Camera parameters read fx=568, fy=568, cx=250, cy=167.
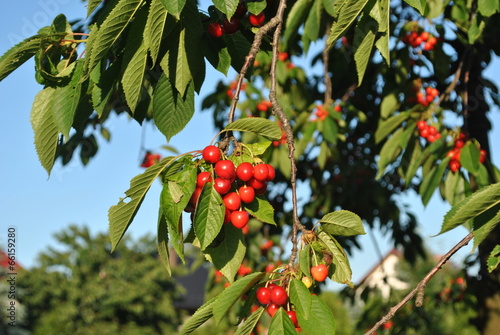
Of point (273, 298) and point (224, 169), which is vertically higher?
point (224, 169)

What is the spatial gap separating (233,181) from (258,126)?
12 centimetres

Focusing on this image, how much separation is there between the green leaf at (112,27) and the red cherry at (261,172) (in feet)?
1.10

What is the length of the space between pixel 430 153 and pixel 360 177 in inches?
48.9

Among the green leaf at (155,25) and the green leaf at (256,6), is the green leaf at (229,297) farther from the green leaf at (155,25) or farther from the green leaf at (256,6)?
the green leaf at (256,6)

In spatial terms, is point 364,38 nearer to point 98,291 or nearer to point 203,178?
point 203,178

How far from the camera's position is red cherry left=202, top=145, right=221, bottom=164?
1.02 m

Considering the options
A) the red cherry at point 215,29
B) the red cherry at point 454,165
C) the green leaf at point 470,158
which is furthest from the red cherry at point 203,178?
the red cherry at point 454,165

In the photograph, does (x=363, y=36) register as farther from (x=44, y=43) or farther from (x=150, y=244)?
(x=150, y=244)

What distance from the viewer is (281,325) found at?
0.97 meters

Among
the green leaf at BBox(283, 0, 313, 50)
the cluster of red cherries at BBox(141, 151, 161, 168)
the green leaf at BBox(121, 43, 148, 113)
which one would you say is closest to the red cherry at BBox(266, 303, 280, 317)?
the green leaf at BBox(121, 43, 148, 113)

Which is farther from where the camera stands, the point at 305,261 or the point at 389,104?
the point at 389,104

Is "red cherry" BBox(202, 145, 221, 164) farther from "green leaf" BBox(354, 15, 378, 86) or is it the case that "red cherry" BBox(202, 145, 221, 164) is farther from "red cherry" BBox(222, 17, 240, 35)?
"green leaf" BBox(354, 15, 378, 86)

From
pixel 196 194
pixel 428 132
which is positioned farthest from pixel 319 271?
pixel 428 132

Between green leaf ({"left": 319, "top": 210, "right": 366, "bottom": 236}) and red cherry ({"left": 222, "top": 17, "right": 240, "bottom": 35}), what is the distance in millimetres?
441
